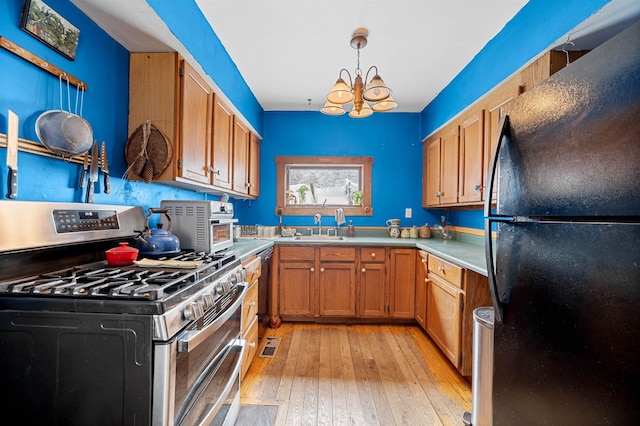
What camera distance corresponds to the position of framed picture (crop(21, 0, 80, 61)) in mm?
1098

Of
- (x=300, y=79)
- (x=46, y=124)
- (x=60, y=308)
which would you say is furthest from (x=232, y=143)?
(x=60, y=308)

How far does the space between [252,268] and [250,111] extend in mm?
1757

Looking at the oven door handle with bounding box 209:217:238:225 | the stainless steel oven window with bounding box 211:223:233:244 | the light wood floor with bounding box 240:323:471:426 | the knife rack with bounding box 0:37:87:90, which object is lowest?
the light wood floor with bounding box 240:323:471:426

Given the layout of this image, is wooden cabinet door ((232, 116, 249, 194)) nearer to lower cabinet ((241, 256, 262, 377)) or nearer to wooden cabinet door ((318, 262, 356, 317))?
lower cabinet ((241, 256, 262, 377))

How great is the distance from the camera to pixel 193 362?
1.00 metres

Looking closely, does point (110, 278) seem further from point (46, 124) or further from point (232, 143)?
point (232, 143)

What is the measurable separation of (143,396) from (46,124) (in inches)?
44.8

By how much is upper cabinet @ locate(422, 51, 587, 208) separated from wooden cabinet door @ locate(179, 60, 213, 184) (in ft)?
5.55

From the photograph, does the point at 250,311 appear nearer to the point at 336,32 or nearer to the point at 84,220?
the point at 84,220

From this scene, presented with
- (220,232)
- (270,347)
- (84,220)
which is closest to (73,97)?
(84,220)

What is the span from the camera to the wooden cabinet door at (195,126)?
1656 millimetres

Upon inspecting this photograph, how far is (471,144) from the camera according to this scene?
2328 mm

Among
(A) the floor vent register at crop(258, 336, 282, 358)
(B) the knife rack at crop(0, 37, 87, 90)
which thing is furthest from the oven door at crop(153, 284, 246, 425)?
(B) the knife rack at crop(0, 37, 87, 90)

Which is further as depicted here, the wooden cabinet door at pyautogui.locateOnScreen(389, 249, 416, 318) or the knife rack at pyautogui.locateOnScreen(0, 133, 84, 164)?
the wooden cabinet door at pyautogui.locateOnScreen(389, 249, 416, 318)
